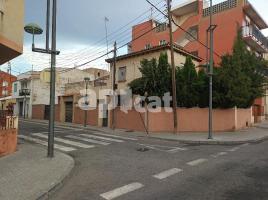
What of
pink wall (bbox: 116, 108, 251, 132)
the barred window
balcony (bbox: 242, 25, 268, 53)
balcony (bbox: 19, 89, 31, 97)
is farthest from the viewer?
balcony (bbox: 19, 89, 31, 97)

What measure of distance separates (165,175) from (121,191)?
183cm

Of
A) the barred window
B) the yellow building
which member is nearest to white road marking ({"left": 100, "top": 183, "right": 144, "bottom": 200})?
the yellow building

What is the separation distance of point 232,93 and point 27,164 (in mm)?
15897

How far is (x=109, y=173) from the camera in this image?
340 inches

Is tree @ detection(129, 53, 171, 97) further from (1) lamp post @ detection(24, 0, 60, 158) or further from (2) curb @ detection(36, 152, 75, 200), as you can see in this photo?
(2) curb @ detection(36, 152, 75, 200)

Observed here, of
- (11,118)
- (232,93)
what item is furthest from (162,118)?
(11,118)

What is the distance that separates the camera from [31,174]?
8133 mm

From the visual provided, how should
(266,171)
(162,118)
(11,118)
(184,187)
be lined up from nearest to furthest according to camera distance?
(184,187) → (266,171) → (11,118) → (162,118)

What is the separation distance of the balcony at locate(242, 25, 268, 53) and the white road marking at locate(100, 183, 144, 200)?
26.5 m

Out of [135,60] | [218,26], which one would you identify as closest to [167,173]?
[135,60]

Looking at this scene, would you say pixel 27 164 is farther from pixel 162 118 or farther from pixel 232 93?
pixel 232 93

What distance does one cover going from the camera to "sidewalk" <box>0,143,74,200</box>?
6.50 m

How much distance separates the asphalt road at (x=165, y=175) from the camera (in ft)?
21.5

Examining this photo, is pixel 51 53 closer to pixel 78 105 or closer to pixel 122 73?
pixel 122 73
